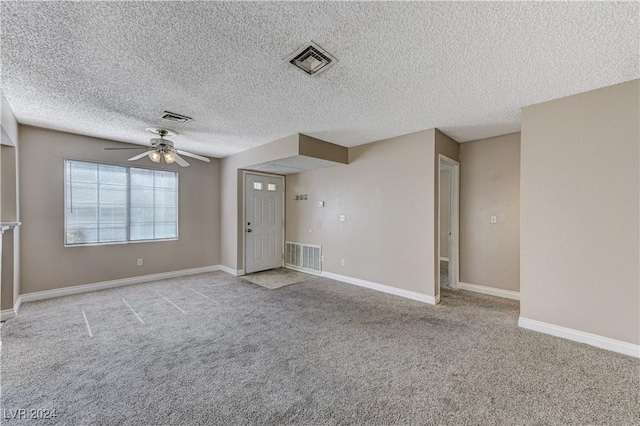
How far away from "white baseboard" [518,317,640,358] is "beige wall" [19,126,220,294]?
5.80 metres

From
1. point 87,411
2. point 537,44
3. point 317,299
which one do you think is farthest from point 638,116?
point 87,411

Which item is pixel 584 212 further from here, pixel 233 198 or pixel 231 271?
pixel 231 271

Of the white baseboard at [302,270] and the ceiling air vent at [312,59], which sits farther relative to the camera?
the white baseboard at [302,270]

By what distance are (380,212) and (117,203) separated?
15.2 feet

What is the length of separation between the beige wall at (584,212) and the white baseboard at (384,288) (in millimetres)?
1166

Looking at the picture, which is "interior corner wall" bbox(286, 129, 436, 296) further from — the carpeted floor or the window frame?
the window frame

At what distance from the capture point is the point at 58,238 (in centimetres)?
407

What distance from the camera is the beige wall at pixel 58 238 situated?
12.5ft

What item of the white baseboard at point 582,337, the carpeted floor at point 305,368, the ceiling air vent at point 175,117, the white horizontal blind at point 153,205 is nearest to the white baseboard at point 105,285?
the carpeted floor at point 305,368

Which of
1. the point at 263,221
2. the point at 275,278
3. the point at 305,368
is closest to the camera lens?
the point at 305,368

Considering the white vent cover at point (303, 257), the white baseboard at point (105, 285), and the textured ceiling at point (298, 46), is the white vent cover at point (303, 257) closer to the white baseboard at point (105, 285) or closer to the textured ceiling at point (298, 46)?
the white baseboard at point (105, 285)

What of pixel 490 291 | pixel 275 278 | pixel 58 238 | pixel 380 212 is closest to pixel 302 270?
pixel 275 278

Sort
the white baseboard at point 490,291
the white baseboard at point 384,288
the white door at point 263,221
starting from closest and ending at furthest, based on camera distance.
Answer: the white baseboard at point 384,288
the white baseboard at point 490,291
the white door at point 263,221

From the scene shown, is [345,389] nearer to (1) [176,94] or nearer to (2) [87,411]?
(2) [87,411]
